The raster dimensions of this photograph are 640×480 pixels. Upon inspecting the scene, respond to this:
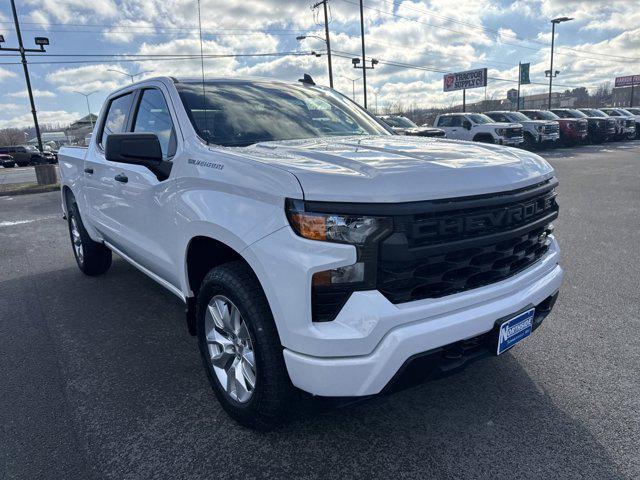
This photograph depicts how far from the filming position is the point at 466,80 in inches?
1614

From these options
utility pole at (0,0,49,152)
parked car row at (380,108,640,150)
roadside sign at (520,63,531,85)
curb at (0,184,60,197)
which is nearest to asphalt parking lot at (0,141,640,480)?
curb at (0,184,60,197)

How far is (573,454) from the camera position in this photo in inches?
89.2

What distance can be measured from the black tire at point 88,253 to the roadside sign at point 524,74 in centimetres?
5029

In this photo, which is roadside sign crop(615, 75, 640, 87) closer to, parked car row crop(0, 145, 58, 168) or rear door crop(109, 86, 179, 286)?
parked car row crop(0, 145, 58, 168)

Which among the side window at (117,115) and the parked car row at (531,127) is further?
the parked car row at (531,127)

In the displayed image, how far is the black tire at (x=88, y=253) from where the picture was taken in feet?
16.7

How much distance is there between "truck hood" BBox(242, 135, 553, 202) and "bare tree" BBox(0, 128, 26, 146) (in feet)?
289

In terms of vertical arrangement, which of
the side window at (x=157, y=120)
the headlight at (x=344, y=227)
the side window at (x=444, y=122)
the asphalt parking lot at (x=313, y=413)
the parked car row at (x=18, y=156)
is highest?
the side window at (x=157, y=120)

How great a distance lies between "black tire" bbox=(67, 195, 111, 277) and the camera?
510cm

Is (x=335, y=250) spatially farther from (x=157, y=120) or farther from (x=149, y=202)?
(x=157, y=120)

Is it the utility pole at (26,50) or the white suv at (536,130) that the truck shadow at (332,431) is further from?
the white suv at (536,130)

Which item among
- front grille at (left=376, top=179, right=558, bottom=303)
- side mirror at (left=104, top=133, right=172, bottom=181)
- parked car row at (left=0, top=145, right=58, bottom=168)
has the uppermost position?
side mirror at (left=104, top=133, right=172, bottom=181)

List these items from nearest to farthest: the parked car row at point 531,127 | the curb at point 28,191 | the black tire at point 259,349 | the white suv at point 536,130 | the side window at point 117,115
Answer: the black tire at point 259,349, the side window at point 117,115, the curb at point 28,191, the parked car row at point 531,127, the white suv at point 536,130

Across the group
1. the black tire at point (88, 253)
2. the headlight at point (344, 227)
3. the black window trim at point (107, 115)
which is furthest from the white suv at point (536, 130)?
the headlight at point (344, 227)
